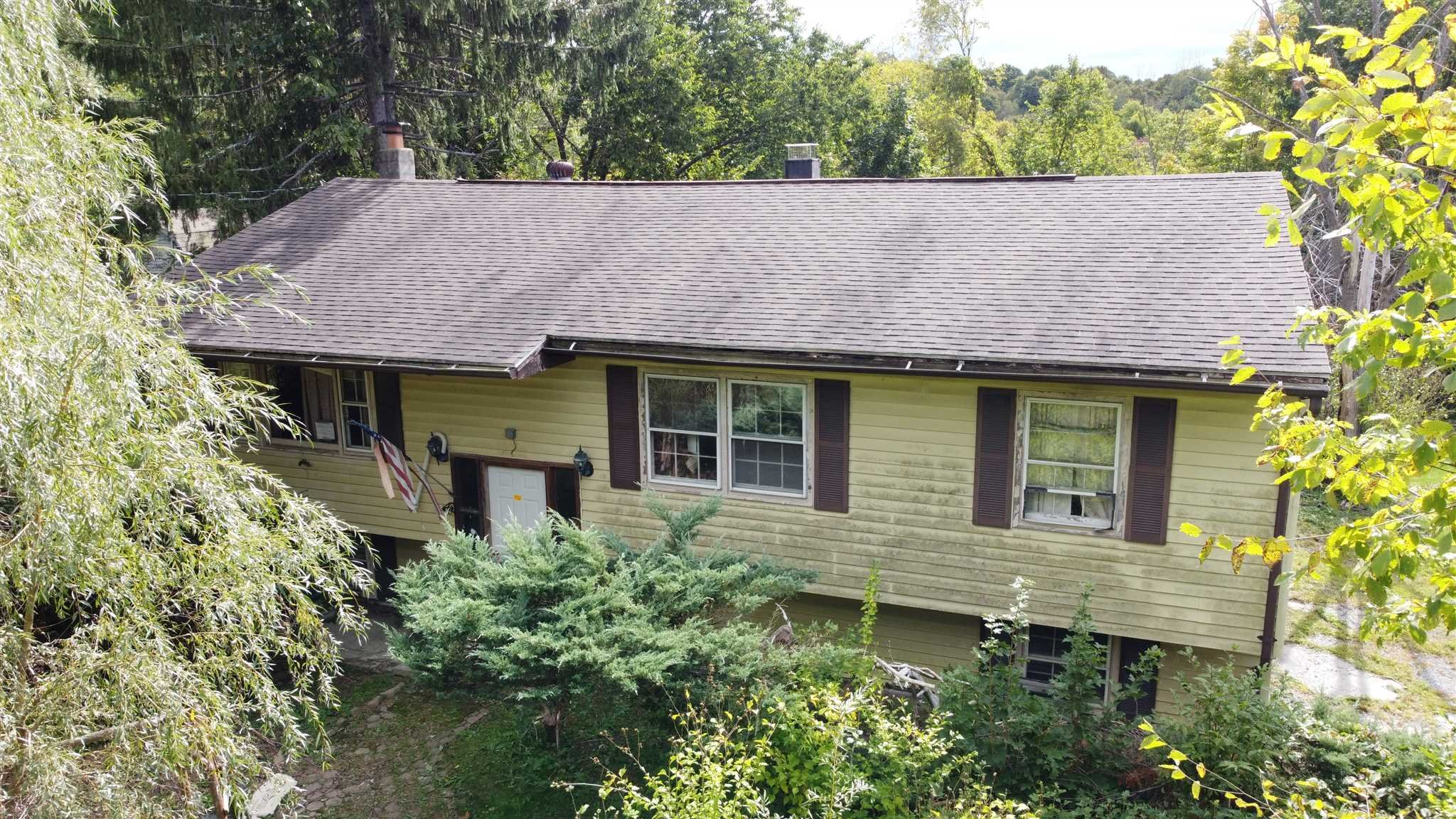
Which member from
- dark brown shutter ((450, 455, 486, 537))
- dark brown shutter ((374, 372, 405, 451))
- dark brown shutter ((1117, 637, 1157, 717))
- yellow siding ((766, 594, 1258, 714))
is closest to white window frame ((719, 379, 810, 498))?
yellow siding ((766, 594, 1258, 714))

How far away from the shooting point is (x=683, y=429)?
992cm

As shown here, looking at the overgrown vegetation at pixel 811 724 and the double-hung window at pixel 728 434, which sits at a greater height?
the double-hung window at pixel 728 434

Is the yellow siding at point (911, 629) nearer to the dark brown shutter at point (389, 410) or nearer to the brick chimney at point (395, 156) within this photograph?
the dark brown shutter at point (389, 410)

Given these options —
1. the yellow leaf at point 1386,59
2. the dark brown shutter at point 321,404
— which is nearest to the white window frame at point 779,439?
the dark brown shutter at point 321,404

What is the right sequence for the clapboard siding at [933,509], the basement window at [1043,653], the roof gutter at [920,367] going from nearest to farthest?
the roof gutter at [920,367] < the clapboard siding at [933,509] < the basement window at [1043,653]

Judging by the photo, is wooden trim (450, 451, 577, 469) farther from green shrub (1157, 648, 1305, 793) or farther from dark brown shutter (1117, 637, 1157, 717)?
green shrub (1157, 648, 1305, 793)

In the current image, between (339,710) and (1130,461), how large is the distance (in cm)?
749

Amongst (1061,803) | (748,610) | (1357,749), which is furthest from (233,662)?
(1357,749)

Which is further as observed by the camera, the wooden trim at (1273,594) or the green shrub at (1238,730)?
the wooden trim at (1273,594)

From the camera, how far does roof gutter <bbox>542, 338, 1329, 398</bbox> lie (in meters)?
7.62

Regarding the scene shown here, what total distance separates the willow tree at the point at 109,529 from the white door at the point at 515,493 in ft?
14.4

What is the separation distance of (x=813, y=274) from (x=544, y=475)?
11.9 ft

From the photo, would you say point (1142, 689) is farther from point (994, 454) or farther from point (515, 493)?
point (515, 493)

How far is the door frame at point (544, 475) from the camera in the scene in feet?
34.3
